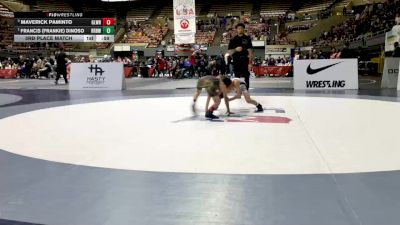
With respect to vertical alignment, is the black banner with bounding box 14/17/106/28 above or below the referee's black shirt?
above

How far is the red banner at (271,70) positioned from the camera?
23628 millimetres

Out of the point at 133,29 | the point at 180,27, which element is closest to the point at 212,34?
the point at 133,29

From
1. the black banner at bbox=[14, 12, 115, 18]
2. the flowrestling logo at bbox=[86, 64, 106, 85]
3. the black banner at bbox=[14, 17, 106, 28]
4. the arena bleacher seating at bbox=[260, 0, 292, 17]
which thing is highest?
the arena bleacher seating at bbox=[260, 0, 292, 17]

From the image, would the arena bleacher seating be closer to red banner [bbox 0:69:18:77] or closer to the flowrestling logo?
red banner [bbox 0:69:18:77]

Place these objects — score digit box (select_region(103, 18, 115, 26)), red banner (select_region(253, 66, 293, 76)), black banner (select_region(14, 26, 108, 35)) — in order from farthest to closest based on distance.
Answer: red banner (select_region(253, 66, 293, 76)) → score digit box (select_region(103, 18, 115, 26)) → black banner (select_region(14, 26, 108, 35))

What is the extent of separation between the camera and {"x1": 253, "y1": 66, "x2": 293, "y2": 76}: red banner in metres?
23.6

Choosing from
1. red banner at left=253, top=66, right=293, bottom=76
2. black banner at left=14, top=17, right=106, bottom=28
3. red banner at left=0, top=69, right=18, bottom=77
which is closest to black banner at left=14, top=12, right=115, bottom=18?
black banner at left=14, top=17, right=106, bottom=28

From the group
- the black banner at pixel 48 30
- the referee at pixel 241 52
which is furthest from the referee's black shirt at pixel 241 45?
the black banner at pixel 48 30

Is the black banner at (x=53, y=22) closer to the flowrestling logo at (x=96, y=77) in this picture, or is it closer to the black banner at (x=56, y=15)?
the black banner at (x=56, y=15)

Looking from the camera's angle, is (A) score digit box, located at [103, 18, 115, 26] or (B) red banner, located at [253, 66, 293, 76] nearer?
(A) score digit box, located at [103, 18, 115, 26]

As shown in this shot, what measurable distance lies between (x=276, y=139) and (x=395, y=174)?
1.53 meters

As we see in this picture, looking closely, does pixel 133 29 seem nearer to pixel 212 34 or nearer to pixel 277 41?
pixel 212 34
